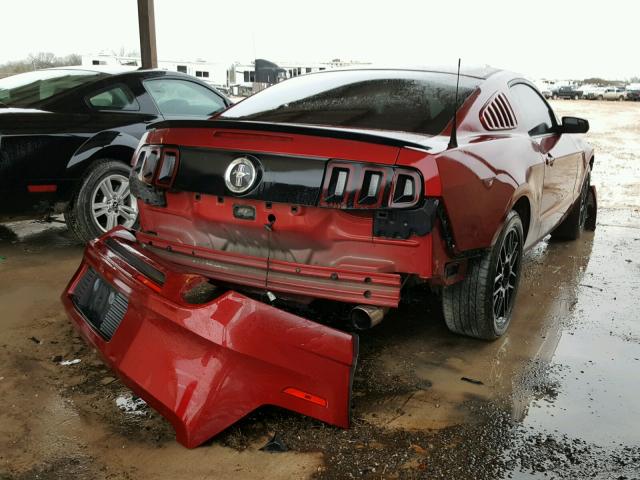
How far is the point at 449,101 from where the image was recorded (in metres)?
3.19

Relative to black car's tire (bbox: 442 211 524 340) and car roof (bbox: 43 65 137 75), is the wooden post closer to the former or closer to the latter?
car roof (bbox: 43 65 137 75)

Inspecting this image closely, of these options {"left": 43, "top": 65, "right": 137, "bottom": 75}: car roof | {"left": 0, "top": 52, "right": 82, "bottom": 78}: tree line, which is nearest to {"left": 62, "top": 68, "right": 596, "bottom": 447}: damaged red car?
{"left": 43, "top": 65, "right": 137, "bottom": 75}: car roof

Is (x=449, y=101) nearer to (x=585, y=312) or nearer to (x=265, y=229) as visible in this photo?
(x=265, y=229)

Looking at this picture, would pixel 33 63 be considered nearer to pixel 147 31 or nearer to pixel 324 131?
pixel 147 31

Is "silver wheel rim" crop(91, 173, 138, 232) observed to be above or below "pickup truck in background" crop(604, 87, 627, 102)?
above

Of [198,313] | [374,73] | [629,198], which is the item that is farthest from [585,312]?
[629,198]

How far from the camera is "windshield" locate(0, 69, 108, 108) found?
16.2 feet

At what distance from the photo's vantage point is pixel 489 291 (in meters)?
3.05

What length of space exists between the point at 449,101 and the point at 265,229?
123 cm

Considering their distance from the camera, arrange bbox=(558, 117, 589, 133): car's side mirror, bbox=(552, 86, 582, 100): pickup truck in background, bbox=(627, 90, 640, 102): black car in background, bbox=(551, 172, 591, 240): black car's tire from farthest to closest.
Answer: bbox=(552, 86, 582, 100): pickup truck in background, bbox=(627, 90, 640, 102): black car in background, bbox=(551, 172, 591, 240): black car's tire, bbox=(558, 117, 589, 133): car's side mirror

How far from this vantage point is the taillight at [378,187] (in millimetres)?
2430

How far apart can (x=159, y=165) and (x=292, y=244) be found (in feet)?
2.51

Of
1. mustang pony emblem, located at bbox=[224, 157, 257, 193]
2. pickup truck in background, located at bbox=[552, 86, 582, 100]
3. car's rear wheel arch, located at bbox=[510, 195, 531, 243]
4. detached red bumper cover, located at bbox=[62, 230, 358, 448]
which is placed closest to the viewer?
detached red bumper cover, located at bbox=[62, 230, 358, 448]

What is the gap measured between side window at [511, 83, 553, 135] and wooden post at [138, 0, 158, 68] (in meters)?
5.46
